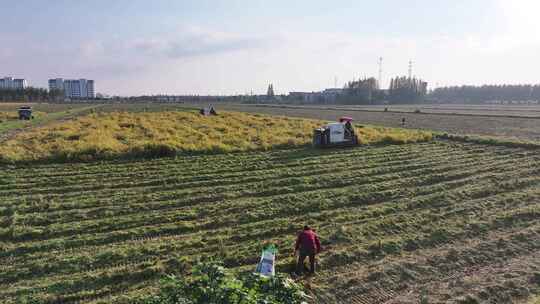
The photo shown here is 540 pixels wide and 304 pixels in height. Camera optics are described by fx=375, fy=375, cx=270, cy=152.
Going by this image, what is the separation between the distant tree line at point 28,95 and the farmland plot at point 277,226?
14176 cm

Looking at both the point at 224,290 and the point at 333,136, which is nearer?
the point at 224,290

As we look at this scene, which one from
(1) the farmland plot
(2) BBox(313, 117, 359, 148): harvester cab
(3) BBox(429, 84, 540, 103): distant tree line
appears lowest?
(1) the farmland plot

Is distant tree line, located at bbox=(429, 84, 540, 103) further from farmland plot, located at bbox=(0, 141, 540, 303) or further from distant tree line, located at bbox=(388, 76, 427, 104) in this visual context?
farmland plot, located at bbox=(0, 141, 540, 303)

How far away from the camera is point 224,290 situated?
171 inches

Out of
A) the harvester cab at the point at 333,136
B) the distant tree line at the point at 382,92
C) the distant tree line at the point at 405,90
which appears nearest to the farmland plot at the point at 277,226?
the harvester cab at the point at 333,136

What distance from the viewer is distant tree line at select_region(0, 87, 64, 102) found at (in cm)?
13012

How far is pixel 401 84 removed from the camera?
154 metres

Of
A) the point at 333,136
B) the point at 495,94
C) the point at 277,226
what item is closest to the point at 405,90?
the point at 495,94

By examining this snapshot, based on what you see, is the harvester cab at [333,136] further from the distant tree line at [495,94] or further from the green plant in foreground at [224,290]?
the distant tree line at [495,94]

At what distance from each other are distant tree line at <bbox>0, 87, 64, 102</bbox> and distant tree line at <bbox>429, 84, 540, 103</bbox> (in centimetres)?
16637

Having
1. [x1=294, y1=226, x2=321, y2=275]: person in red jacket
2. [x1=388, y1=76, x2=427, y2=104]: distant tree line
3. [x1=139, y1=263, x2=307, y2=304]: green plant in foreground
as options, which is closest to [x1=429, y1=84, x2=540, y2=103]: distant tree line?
[x1=388, y1=76, x2=427, y2=104]: distant tree line

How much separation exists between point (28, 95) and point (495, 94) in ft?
654

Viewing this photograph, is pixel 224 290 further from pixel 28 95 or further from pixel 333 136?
pixel 28 95

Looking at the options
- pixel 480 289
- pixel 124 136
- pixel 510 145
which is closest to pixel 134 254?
pixel 480 289
